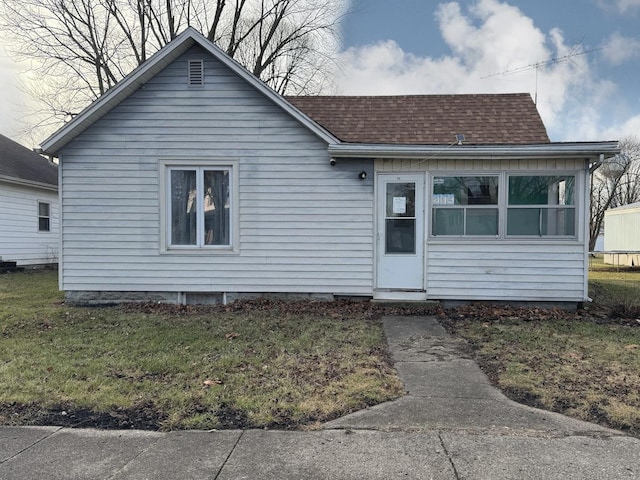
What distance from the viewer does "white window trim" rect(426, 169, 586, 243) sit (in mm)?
Answer: 8078

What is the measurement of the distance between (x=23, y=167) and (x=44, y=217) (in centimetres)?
205

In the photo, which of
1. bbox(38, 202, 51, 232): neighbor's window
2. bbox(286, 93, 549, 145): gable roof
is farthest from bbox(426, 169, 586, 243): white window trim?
bbox(38, 202, 51, 232): neighbor's window

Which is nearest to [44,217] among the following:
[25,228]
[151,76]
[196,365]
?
[25,228]

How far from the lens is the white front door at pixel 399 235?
27.8 feet

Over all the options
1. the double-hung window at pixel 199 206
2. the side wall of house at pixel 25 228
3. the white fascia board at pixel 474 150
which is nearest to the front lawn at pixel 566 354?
the white fascia board at pixel 474 150

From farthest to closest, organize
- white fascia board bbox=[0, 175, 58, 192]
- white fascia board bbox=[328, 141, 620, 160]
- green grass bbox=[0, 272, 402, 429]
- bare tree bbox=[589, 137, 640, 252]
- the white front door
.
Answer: bare tree bbox=[589, 137, 640, 252], white fascia board bbox=[0, 175, 58, 192], the white front door, white fascia board bbox=[328, 141, 620, 160], green grass bbox=[0, 272, 402, 429]

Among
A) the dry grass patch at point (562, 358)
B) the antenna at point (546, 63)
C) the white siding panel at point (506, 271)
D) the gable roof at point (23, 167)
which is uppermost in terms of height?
the antenna at point (546, 63)

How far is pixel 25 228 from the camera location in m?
15.9

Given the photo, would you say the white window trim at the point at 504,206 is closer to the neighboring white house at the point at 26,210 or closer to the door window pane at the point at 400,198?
the door window pane at the point at 400,198

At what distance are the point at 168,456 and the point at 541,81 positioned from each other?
11.8 m

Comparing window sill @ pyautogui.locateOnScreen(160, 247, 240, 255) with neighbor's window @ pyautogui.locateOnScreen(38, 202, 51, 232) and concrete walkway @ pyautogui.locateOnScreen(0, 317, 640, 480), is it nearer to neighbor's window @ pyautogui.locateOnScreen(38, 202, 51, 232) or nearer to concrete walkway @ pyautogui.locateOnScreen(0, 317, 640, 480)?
concrete walkway @ pyautogui.locateOnScreen(0, 317, 640, 480)

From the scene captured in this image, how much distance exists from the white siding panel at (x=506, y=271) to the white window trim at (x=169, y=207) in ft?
12.6

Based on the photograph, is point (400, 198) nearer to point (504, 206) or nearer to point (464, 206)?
point (464, 206)

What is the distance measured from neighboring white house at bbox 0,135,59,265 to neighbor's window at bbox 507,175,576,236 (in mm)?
15587
